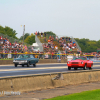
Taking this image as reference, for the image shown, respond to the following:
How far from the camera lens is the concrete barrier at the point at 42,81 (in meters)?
9.62

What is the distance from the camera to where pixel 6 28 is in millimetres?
125750

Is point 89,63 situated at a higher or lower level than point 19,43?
lower

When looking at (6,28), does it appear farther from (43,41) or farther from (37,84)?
(37,84)

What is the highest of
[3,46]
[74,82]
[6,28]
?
[6,28]

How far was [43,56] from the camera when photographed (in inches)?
1823

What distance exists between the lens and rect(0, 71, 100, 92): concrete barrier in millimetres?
9617

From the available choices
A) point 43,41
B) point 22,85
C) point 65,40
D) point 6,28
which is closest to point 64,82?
point 22,85

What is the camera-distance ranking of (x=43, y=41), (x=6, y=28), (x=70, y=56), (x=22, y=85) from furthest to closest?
1. (x=6, y=28)
2. (x=43, y=41)
3. (x=70, y=56)
4. (x=22, y=85)

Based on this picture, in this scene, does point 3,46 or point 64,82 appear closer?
point 64,82

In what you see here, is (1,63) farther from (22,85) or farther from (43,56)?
(22,85)

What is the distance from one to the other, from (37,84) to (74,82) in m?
3.18

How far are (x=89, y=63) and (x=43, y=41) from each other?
29718 millimetres

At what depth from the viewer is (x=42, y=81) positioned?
11242 millimetres

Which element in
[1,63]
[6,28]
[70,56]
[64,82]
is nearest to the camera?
[64,82]
